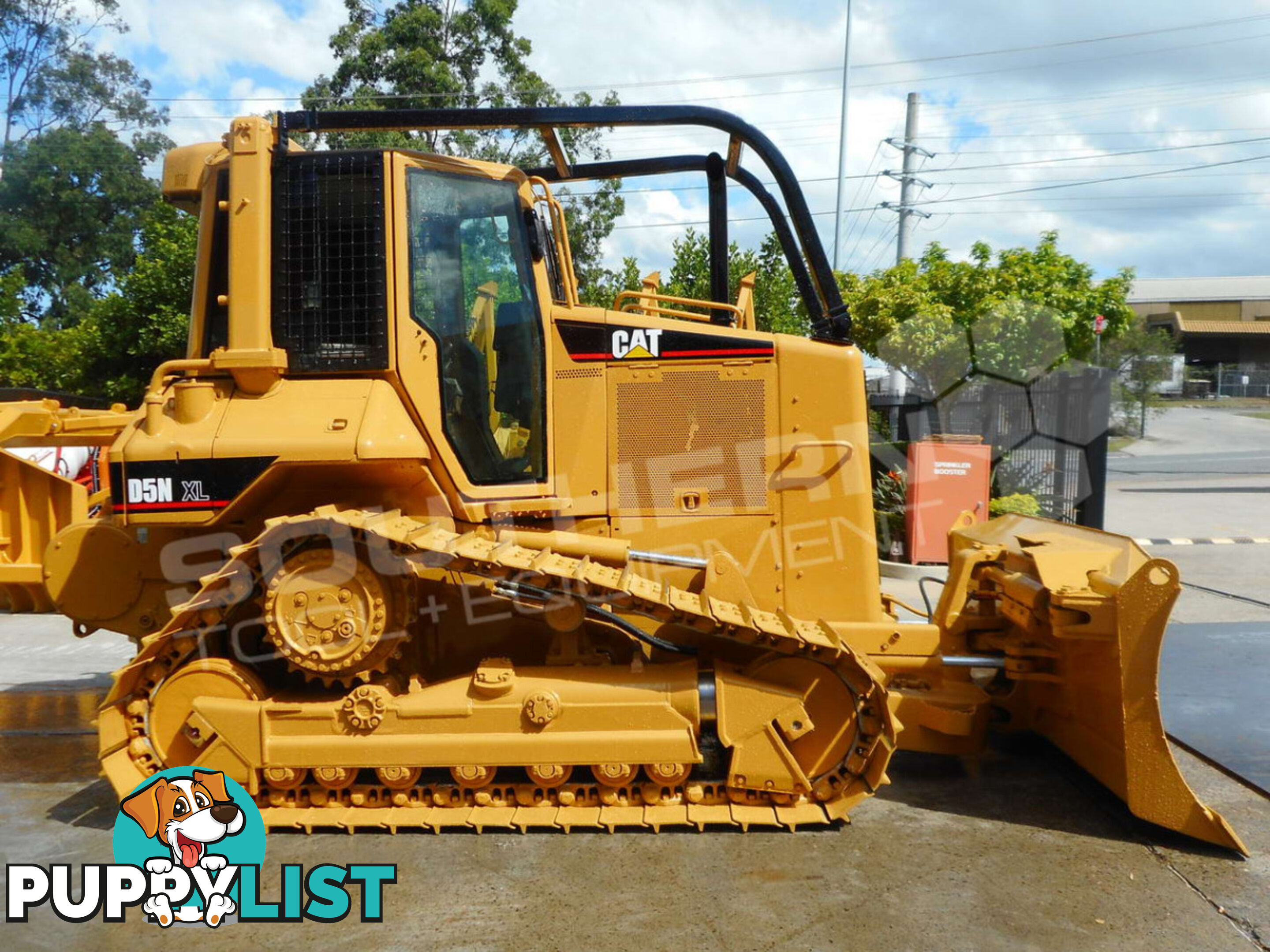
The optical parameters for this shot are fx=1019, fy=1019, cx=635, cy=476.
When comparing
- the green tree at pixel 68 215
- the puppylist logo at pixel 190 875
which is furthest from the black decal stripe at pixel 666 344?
the green tree at pixel 68 215

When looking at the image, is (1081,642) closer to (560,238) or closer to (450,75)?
(560,238)

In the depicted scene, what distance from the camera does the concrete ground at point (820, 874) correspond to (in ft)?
12.0

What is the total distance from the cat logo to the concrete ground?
2.23 meters

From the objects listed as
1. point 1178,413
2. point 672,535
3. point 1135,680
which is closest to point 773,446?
point 672,535

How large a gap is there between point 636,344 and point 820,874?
2.54 m

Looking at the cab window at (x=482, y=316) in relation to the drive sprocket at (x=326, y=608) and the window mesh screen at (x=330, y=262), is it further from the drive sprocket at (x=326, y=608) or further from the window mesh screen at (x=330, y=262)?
the drive sprocket at (x=326, y=608)

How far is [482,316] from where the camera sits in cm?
490

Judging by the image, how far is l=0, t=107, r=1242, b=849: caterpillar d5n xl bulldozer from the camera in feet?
14.5

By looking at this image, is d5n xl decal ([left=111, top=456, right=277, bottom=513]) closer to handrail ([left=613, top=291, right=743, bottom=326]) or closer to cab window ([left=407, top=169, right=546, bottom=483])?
cab window ([left=407, top=169, right=546, bottom=483])

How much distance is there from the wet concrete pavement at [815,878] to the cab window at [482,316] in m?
1.77

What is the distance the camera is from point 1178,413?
37906 mm

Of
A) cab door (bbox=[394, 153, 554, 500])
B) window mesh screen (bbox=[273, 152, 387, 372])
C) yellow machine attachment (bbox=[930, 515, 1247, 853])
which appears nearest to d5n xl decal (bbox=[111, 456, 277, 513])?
window mesh screen (bbox=[273, 152, 387, 372])

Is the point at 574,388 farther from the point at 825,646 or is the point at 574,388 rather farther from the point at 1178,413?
the point at 1178,413

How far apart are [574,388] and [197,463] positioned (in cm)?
174
